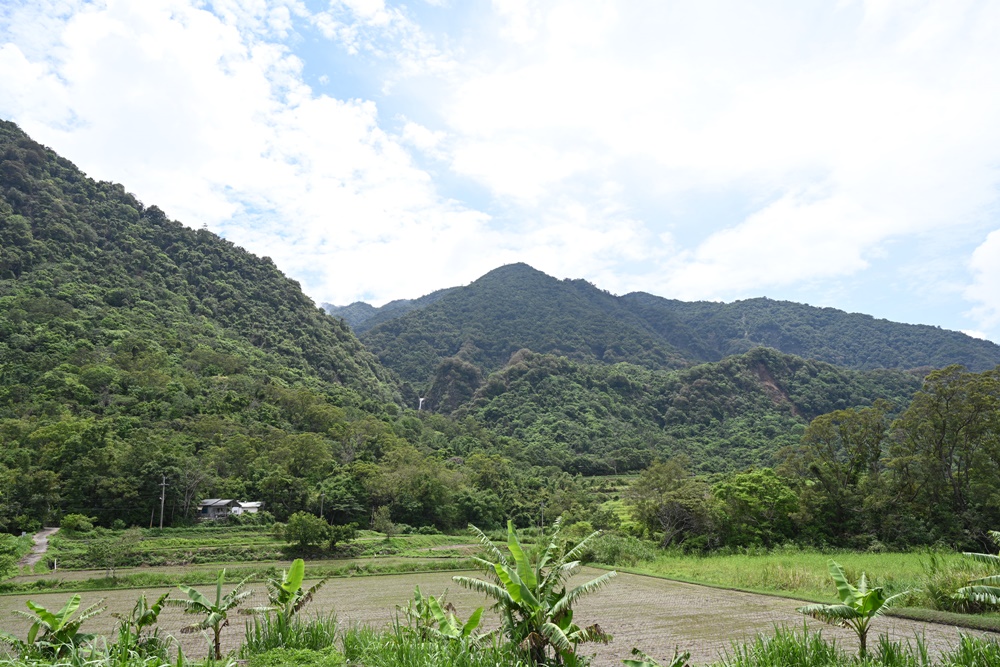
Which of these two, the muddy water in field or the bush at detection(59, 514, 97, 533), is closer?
the muddy water in field

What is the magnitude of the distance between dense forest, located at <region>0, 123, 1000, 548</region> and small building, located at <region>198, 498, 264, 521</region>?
1.00 m

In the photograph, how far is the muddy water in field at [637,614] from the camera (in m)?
12.6

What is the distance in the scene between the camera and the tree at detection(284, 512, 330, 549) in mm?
33938

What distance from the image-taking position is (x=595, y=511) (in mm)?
47469

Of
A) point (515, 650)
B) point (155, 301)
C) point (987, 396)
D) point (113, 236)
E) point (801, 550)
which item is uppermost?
point (113, 236)

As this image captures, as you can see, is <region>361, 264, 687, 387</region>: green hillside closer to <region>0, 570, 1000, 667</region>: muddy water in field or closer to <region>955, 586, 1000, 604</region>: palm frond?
<region>0, 570, 1000, 667</region>: muddy water in field

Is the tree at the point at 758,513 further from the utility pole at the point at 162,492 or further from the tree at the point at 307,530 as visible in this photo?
the utility pole at the point at 162,492

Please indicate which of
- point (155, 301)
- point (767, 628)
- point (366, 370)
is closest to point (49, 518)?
point (767, 628)

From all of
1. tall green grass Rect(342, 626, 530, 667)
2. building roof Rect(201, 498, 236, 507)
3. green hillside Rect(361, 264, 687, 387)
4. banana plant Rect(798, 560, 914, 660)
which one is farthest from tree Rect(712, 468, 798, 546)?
green hillside Rect(361, 264, 687, 387)

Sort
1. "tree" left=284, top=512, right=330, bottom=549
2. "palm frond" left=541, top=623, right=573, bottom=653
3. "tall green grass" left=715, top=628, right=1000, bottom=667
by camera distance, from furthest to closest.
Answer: "tree" left=284, top=512, right=330, bottom=549 < "tall green grass" left=715, top=628, right=1000, bottom=667 < "palm frond" left=541, top=623, right=573, bottom=653

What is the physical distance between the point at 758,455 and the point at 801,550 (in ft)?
145

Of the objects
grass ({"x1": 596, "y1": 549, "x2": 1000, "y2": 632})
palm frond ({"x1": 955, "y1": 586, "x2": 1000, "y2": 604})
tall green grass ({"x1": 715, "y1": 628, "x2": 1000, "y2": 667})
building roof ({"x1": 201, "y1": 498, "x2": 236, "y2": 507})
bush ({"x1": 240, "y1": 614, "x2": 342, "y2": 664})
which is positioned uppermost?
palm frond ({"x1": 955, "y1": 586, "x2": 1000, "y2": 604})

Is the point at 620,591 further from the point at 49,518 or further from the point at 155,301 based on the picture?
the point at 155,301

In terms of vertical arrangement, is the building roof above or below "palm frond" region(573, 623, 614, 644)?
below
